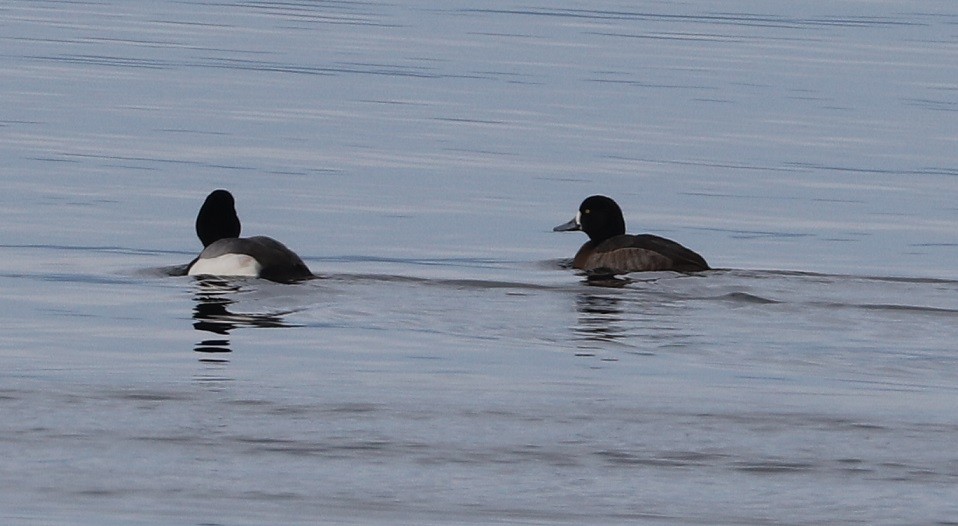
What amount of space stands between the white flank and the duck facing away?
306cm

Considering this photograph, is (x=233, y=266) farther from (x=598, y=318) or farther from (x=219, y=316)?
(x=598, y=318)

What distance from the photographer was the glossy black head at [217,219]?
17.5 m

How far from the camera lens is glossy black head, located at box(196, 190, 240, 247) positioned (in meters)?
17.5

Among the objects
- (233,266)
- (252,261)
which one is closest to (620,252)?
(252,261)

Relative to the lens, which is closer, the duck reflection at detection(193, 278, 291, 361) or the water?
the water

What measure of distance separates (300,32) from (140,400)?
42448 mm

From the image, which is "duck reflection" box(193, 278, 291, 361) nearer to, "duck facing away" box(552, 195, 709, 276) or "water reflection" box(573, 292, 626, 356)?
"water reflection" box(573, 292, 626, 356)

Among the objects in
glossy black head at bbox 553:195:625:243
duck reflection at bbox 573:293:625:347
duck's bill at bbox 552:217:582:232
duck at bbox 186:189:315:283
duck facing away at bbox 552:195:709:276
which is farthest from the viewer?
duck's bill at bbox 552:217:582:232

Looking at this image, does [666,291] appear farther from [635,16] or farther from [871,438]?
[635,16]

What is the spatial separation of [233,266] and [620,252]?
3351 millimetres

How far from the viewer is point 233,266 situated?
1598 centimetres

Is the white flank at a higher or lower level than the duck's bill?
lower

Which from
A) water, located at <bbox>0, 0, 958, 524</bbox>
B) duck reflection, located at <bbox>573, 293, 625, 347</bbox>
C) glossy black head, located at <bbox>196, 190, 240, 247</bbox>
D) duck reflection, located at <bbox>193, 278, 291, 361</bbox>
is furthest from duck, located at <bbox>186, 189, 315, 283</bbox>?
duck reflection, located at <bbox>573, 293, 625, 347</bbox>

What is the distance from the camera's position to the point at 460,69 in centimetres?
4116
